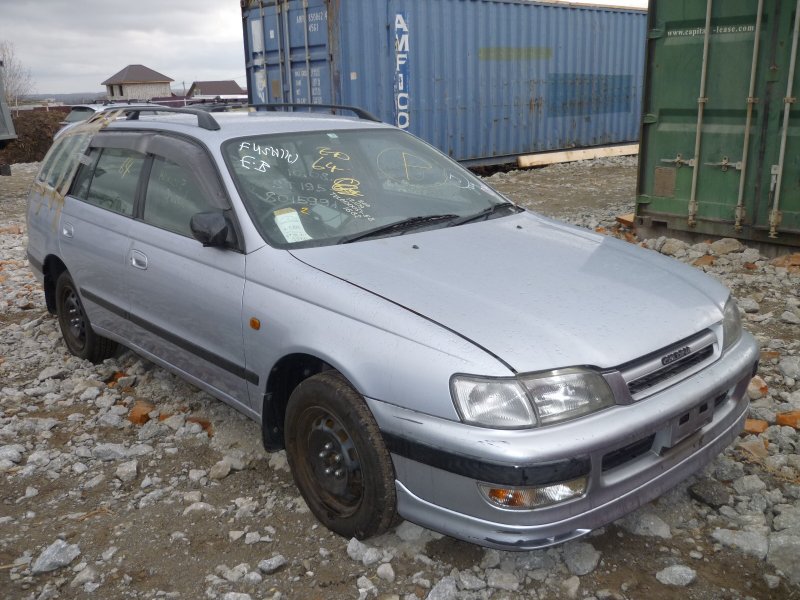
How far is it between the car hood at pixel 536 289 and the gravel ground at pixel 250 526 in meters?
0.84

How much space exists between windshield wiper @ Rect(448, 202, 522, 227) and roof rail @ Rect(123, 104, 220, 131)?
131 cm

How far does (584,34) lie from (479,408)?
13.9 meters

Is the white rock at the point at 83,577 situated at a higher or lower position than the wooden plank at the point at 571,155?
lower

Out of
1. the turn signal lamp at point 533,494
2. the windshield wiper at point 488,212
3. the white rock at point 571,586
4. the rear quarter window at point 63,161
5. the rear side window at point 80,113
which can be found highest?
the rear side window at point 80,113

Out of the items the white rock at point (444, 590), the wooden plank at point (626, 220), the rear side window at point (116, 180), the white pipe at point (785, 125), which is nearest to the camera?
the white rock at point (444, 590)

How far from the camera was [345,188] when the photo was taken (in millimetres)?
3607

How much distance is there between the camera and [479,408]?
240 centimetres

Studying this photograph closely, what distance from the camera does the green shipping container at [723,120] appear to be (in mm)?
6414

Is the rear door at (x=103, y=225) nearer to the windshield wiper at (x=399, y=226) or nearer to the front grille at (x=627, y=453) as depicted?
the windshield wiper at (x=399, y=226)

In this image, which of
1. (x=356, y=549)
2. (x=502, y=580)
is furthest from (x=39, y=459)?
(x=502, y=580)

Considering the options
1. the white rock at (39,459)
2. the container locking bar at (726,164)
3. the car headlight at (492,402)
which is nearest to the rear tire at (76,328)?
the white rock at (39,459)

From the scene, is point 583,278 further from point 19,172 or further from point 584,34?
point 19,172

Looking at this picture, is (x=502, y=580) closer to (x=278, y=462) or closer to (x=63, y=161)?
(x=278, y=462)

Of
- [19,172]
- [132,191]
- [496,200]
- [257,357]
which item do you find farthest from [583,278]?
[19,172]
